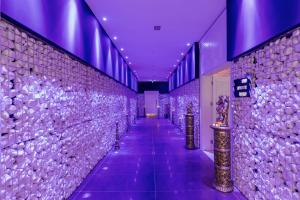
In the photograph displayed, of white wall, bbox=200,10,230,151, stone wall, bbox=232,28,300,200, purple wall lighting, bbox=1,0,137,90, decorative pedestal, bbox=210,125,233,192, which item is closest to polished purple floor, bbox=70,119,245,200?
decorative pedestal, bbox=210,125,233,192

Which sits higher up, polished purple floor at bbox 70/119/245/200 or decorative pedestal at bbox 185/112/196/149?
decorative pedestal at bbox 185/112/196/149

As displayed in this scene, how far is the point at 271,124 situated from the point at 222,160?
1317 millimetres

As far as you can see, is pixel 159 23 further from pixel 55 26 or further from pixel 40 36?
pixel 40 36

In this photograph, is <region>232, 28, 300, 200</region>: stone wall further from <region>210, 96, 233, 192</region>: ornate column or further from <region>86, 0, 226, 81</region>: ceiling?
<region>86, 0, 226, 81</region>: ceiling

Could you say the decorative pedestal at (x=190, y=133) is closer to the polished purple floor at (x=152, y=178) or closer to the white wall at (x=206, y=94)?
the white wall at (x=206, y=94)

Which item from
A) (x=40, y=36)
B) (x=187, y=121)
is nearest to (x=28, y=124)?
(x=40, y=36)

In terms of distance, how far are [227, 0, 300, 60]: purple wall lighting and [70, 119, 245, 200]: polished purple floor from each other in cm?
225

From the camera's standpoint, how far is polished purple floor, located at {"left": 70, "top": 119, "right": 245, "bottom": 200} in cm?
340

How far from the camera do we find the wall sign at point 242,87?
10.4ft

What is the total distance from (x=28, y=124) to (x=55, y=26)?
1.25 metres

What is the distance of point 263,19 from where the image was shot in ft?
8.79

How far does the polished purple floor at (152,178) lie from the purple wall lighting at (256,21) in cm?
225

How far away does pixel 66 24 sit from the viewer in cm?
310

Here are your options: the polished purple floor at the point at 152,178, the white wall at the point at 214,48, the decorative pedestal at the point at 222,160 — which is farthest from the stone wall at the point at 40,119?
the white wall at the point at 214,48
